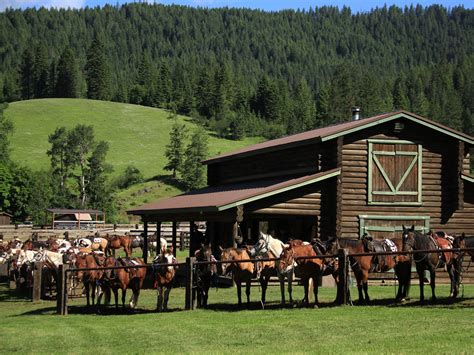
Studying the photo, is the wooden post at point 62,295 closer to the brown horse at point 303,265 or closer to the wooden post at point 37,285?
the wooden post at point 37,285

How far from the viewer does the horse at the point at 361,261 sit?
21.1 meters

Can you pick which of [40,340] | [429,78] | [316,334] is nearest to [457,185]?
[316,334]

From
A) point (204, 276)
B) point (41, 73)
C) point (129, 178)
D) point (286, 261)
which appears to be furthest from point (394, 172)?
point (41, 73)

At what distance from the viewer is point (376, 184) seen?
31.0 metres

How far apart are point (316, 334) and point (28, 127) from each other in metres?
123

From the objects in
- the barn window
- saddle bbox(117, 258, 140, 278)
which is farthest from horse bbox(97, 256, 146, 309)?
the barn window

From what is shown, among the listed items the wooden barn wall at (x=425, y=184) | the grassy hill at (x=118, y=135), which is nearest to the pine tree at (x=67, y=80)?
the grassy hill at (x=118, y=135)

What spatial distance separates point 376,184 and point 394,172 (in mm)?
863

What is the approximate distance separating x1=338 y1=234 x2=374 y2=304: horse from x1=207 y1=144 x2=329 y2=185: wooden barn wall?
31.3ft

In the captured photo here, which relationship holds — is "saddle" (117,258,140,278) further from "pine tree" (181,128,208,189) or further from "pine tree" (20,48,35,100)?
"pine tree" (20,48,35,100)

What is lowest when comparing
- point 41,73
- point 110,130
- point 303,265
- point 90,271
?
point 90,271

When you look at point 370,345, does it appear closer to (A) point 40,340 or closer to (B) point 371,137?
(A) point 40,340

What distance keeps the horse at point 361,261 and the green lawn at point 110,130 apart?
9067 cm

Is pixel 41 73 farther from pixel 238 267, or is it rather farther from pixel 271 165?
pixel 238 267
